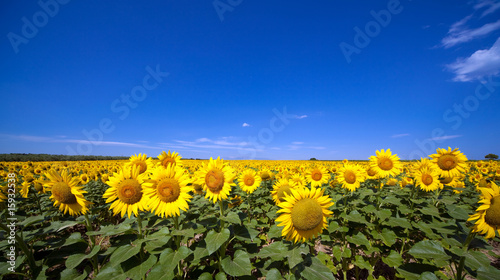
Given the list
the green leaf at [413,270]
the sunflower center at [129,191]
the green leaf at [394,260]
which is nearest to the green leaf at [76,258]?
the sunflower center at [129,191]

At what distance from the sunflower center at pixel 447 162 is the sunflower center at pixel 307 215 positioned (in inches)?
178

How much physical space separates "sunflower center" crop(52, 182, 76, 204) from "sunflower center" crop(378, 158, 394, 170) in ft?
22.7

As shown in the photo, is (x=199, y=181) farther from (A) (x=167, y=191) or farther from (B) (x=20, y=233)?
(B) (x=20, y=233)

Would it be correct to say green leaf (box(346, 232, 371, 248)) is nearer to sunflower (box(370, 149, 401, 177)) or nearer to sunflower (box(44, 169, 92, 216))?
sunflower (box(370, 149, 401, 177))

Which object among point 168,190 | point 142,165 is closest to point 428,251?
point 168,190

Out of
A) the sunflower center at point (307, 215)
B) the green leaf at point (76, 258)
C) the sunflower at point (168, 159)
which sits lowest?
the green leaf at point (76, 258)

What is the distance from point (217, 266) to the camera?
333cm

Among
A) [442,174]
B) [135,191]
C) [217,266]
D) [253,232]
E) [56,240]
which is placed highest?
[442,174]

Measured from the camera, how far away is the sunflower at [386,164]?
5.17m

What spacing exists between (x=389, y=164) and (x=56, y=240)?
24.3 feet

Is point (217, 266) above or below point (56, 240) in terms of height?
below

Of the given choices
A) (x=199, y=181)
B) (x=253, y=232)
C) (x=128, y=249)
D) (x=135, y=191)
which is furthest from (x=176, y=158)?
(x=253, y=232)

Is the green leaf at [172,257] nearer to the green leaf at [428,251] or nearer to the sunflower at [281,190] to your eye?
the sunflower at [281,190]

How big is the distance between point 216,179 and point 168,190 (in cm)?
77
